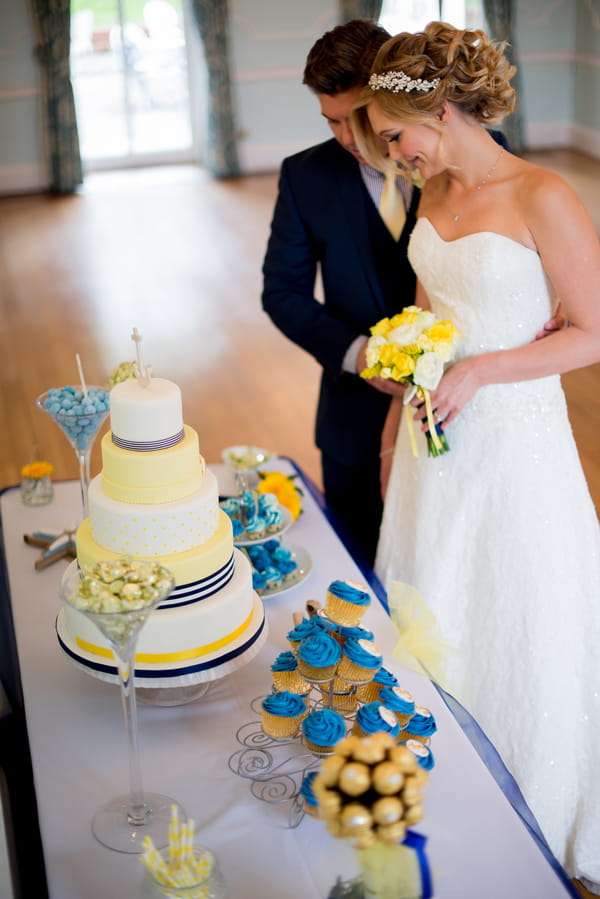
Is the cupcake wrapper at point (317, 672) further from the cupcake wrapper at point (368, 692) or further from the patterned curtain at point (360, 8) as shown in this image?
the patterned curtain at point (360, 8)

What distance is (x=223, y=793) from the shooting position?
5.38ft

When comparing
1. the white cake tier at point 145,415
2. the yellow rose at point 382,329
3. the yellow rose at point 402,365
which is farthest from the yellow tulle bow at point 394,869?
the yellow rose at point 382,329

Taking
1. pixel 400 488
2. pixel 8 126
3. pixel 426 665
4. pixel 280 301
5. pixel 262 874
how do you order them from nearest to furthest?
pixel 262 874
pixel 426 665
pixel 400 488
pixel 280 301
pixel 8 126

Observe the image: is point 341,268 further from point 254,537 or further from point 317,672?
point 317,672

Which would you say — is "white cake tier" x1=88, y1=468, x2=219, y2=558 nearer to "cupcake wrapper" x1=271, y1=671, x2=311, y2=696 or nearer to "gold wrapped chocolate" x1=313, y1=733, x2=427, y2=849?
"cupcake wrapper" x1=271, y1=671, x2=311, y2=696

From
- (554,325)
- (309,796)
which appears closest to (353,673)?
(309,796)

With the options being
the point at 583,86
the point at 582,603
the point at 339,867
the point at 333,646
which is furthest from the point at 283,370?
the point at 583,86

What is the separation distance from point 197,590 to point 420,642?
0.52 m

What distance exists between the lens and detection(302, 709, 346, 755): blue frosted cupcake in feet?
5.19

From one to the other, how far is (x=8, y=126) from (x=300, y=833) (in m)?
9.56

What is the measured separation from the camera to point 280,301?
293 centimetres

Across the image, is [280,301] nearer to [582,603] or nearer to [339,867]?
[582,603]

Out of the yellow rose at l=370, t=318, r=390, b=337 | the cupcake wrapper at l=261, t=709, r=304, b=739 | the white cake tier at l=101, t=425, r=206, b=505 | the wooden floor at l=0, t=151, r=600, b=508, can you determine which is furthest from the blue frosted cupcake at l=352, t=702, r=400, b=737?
the wooden floor at l=0, t=151, r=600, b=508

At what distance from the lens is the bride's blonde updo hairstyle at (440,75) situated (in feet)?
6.99
